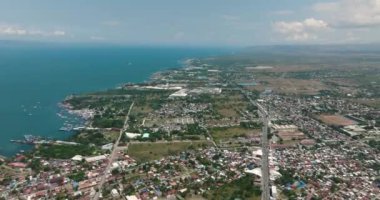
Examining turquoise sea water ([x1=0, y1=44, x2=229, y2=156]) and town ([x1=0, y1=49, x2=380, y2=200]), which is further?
turquoise sea water ([x1=0, y1=44, x2=229, y2=156])

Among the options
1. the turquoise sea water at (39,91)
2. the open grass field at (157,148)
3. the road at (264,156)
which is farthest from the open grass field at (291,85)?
the open grass field at (157,148)

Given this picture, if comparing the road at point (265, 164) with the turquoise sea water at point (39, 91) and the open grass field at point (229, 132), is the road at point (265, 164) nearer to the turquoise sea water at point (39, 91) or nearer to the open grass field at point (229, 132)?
the open grass field at point (229, 132)

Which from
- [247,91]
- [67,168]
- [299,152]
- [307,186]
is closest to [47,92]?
[247,91]

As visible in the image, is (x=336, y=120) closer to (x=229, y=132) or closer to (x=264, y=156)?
(x=229, y=132)

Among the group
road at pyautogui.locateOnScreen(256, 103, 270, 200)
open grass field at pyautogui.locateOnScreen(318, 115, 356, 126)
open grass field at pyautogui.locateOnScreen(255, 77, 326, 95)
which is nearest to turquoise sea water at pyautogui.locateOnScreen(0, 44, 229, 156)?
road at pyautogui.locateOnScreen(256, 103, 270, 200)

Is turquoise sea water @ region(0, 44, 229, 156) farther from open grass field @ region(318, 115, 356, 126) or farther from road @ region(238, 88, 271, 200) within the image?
open grass field @ region(318, 115, 356, 126)

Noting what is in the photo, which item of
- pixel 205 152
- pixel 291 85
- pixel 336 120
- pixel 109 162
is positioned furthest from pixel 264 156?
pixel 291 85
